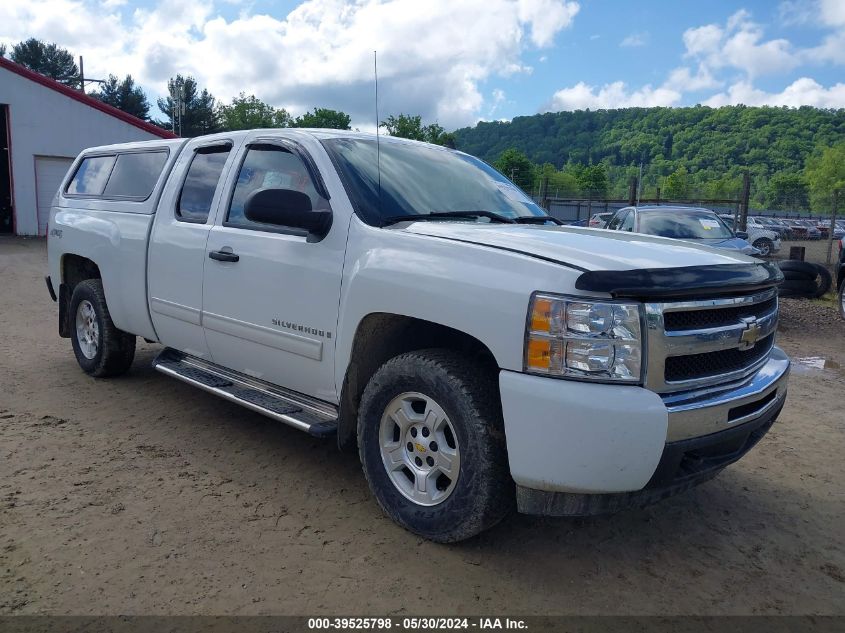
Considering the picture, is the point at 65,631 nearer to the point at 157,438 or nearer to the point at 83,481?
the point at 83,481

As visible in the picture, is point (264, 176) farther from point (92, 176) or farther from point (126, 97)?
point (126, 97)

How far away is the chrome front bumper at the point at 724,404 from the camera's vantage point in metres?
2.57

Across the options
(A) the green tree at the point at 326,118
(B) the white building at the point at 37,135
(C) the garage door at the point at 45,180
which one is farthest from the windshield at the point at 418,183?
(A) the green tree at the point at 326,118

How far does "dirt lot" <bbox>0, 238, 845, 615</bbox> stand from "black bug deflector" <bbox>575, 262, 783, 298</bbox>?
49.4 inches

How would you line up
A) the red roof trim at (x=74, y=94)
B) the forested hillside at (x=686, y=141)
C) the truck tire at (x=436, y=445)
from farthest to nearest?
the forested hillside at (x=686, y=141)
the red roof trim at (x=74, y=94)
the truck tire at (x=436, y=445)

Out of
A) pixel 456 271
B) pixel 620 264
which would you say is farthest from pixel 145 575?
pixel 620 264

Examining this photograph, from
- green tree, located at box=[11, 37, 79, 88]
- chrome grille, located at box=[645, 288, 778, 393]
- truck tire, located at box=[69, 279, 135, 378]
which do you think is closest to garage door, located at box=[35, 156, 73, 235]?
truck tire, located at box=[69, 279, 135, 378]

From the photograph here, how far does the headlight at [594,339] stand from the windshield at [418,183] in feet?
4.07

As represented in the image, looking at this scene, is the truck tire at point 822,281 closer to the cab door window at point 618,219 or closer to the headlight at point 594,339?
the cab door window at point 618,219

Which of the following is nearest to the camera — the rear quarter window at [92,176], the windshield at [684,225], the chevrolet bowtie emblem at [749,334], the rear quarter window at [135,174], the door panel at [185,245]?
the chevrolet bowtie emblem at [749,334]

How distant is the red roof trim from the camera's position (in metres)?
20.3

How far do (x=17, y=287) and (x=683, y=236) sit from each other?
11.0m

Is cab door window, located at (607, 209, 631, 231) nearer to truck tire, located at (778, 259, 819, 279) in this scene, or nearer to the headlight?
truck tire, located at (778, 259, 819, 279)

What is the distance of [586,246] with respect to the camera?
2904 mm
